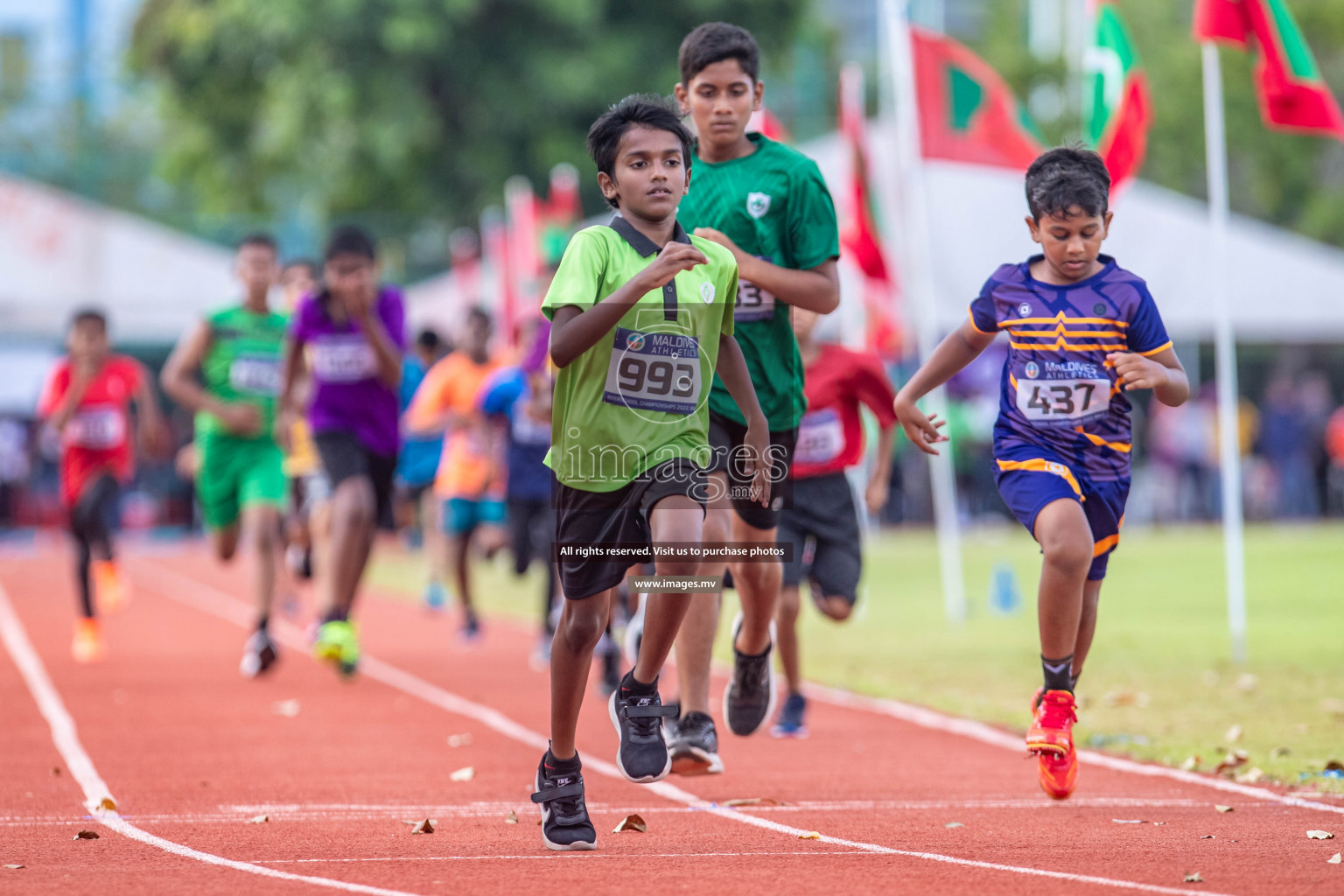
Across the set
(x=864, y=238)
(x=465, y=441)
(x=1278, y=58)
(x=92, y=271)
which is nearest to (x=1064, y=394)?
(x=1278, y=58)

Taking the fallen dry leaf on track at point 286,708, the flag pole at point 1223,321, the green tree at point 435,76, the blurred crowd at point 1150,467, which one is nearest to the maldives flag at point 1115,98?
the flag pole at point 1223,321

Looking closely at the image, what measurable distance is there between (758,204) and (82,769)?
11.3 feet

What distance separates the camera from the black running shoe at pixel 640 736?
5.54m

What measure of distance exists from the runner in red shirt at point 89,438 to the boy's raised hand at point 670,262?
8.41m

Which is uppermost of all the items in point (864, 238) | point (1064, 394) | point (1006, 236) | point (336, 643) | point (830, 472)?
point (1006, 236)

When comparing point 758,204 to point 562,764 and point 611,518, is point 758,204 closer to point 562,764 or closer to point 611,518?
point 611,518

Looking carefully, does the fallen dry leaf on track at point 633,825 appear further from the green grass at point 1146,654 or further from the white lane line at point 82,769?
the green grass at point 1146,654

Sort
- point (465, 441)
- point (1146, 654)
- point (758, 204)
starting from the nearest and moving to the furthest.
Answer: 1. point (758, 204)
2. point (1146, 654)
3. point (465, 441)

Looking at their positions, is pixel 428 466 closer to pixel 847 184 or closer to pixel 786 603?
pixel 847 184

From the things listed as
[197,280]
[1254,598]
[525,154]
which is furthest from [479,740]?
[525,154]

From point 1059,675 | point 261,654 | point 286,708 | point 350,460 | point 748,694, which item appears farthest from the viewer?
point 261,654

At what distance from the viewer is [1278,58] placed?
11.5 m

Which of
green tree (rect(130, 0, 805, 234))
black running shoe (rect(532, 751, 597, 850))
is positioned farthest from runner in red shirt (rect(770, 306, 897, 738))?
green tree (rect(130, 0, 805, 234))

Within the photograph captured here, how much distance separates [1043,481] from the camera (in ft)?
20.6
